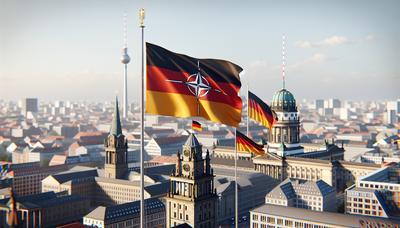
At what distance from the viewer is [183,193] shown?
7638 centimetres

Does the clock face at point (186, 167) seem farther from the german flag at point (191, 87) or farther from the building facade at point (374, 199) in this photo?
the building facade at point (374, 199)

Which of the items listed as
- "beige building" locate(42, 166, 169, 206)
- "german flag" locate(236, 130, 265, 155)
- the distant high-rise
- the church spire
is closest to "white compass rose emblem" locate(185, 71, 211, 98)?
"german flag" locate(236, 130, 265, 155)

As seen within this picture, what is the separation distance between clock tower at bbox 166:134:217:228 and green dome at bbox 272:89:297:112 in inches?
3802

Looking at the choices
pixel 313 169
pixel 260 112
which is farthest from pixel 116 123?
pixel 260 112

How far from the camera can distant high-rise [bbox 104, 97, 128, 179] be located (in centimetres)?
14938

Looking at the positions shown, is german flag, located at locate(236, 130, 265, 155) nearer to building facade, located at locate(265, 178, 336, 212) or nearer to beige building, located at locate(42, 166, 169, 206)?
building facade, located at locate(265, 178, 336, 212)

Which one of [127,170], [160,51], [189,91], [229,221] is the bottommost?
[229,221]

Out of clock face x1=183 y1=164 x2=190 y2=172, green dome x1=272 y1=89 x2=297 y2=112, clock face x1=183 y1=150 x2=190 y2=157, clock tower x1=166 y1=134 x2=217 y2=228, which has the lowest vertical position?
clock tower x1=166 y1=134 x2=217 y2=228

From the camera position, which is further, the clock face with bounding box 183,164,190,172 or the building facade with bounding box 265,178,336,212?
the building facade with bounding box 265,178,336,212

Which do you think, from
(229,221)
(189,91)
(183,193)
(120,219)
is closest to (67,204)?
(120,219)

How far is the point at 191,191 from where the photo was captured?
247 ft

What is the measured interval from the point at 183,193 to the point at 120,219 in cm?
3772

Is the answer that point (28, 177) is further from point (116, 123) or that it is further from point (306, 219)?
point (306, 219)

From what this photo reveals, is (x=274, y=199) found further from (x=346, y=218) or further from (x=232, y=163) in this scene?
(x=232, y=163)
